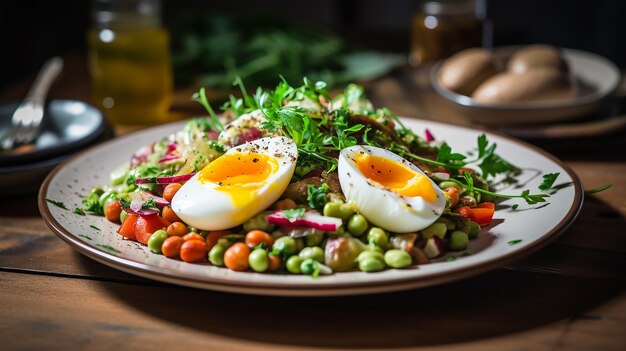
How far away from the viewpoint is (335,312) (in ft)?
6.57

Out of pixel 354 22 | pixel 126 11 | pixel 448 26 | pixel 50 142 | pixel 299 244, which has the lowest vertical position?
pixel 354 22

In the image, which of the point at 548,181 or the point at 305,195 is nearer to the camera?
the point at 305,195

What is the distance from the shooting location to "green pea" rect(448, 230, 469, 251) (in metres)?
2.09

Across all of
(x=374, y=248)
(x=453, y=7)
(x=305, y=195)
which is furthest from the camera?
(x=453, y=7)

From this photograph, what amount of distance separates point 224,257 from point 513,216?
90 centimetres

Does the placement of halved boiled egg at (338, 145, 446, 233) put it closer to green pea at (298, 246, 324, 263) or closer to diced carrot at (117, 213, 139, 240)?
green pea at (298, 246, 324, 263)

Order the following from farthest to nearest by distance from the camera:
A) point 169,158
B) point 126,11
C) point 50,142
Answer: point 126,11
point 50,142
point 169,158

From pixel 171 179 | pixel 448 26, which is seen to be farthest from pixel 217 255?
pixel 448 26

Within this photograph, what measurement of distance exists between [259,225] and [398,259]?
416mm

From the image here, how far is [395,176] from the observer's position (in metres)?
2.32

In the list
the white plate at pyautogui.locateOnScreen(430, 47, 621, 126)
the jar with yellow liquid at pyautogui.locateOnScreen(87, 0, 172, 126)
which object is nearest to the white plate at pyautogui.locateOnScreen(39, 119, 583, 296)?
the white plate at pyautogui.locateOnScreen(430, 47, 621, 126)

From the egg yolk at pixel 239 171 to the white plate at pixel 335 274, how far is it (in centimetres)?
28

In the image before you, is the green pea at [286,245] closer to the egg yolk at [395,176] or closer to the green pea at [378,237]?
the green pea at [378,237]

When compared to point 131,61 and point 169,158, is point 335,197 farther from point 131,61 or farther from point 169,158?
point 131,61
